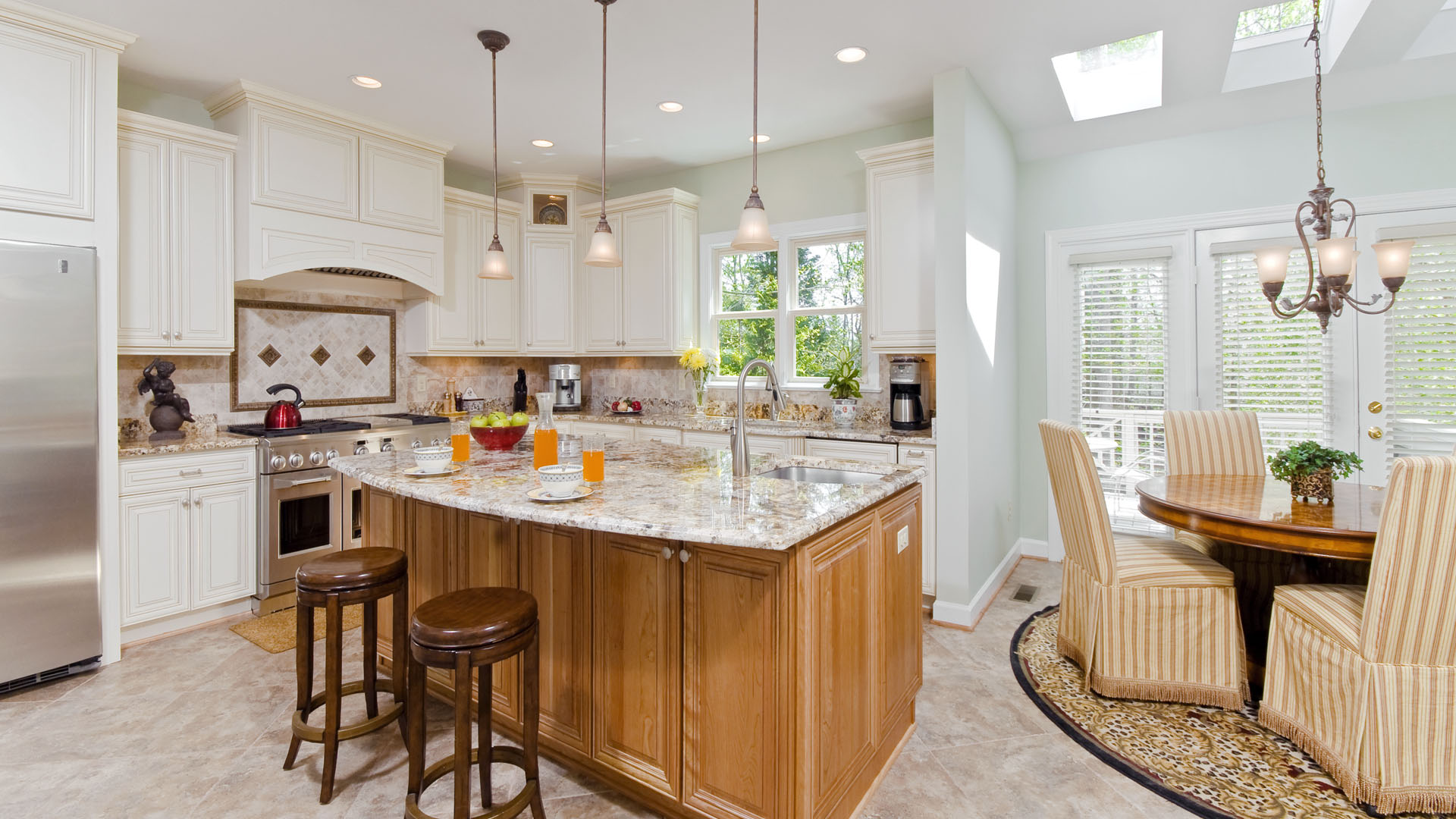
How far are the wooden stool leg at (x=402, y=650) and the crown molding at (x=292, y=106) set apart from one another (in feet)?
9.82

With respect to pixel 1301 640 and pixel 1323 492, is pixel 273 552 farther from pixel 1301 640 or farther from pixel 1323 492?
pixel 1323 492

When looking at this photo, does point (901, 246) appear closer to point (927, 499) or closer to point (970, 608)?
point (927, 499)

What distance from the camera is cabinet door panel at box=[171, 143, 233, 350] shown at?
3.48 meters

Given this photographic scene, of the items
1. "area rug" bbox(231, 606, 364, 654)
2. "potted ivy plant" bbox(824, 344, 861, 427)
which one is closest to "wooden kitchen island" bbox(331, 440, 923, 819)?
"area rug" bbox(231, 606, 364, 654)

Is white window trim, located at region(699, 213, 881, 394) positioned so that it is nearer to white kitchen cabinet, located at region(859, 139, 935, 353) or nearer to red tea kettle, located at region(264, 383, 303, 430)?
white kitchen cabinet, located at region(859, 139, 935, 353)

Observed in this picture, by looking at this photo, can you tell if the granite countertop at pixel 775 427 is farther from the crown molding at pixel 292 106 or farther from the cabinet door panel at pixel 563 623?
the crown molding at pixel 292 106

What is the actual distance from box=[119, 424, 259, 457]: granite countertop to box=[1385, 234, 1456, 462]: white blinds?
612 centimetres

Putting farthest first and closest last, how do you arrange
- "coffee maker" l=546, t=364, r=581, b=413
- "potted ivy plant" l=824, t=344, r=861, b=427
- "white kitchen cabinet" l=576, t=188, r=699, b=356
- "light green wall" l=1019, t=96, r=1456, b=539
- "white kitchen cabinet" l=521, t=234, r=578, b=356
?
"coffee maker" l=546, t=364, r=581, b=413 → "white kitchen cabinet" l=521, t=234, r=578, b=356 → "white kitchen cabinet" l=576, t=188, r=699, b=356 → "potted ivy plant" l=824, t=344, r=861, b=427 → "light green wall" l=1019, t=96, r=1456, b=539

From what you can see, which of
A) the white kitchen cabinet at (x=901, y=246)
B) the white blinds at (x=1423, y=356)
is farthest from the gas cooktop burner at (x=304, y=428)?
the white blinds at (x=1423, y=356)

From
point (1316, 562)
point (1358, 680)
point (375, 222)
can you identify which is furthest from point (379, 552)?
point (1316, 562)

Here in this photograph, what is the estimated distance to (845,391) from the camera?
14.1ft

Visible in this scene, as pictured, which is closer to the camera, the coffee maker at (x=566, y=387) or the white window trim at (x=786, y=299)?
the white window trim at (x=786, y=299)

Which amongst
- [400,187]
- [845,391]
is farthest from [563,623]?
[400,187]

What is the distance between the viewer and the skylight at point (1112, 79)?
359 cm
